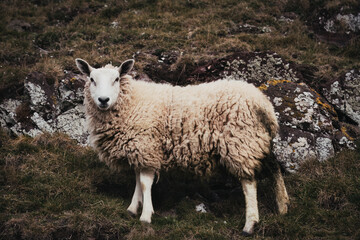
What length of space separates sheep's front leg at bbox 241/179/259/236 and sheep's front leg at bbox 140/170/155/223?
145 centimetres

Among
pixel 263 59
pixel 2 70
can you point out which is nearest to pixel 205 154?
pixel 263 59

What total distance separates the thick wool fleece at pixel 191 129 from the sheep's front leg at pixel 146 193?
149mm

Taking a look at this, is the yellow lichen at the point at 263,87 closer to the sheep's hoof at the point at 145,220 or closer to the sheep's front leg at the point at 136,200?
the sheep's front leg at the point at 136,200

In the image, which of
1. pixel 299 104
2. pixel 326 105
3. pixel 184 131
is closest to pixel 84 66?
pixel 184 131

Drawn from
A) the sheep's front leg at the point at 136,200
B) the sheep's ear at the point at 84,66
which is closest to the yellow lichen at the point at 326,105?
the sheep's front leg at the point at 136,200

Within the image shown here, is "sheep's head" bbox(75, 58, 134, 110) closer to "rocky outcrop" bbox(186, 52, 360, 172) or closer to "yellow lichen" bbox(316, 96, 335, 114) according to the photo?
"rocky outcrop" bbox(186, 52, 360, 172)

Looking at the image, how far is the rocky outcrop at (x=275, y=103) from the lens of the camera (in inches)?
240

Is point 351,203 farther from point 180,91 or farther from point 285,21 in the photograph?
point 285,21

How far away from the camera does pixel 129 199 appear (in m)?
5.51

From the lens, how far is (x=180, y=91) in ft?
17.7

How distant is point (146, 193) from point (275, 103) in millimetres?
3247

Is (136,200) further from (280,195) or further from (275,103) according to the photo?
(275,103)

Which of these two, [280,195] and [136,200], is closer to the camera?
[280,195]

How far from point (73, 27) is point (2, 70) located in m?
3.31
